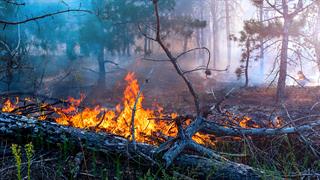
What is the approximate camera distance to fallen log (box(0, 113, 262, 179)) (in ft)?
11.6

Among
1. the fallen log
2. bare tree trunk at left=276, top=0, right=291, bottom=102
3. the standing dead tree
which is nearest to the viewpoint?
the fallen log

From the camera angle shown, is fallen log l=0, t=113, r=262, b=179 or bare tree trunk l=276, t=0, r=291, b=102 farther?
bare tree trunk l=276, t=0, r=291, b=102

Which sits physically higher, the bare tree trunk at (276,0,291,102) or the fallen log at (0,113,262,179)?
the bare tree trunk at (276,0,291,102)

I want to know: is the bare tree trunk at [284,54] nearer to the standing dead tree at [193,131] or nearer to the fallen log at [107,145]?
the standing dead tree at [193,131]

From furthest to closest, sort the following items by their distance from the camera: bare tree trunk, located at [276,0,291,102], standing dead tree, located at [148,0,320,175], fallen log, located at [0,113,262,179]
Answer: bare tree trunk, located at [276,0,291,102] < standing dead tree, located at [148,0,320,175] < fallen log, located at [0,113,262,179]

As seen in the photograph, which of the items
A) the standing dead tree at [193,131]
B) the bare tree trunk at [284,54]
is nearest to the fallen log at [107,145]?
the standing dead tree at [193,131]

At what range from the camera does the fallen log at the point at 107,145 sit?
11.6 ft

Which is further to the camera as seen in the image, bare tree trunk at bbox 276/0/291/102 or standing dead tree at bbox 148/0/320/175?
bare tree trunk at bbox 276/0/291/102

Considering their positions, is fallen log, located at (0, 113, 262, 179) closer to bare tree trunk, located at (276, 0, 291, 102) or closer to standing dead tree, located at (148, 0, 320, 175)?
standing dead tree, located at (148, 0, 320, 175)

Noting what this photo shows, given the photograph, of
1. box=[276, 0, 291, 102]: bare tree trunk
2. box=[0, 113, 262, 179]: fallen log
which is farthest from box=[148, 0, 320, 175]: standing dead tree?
box=[276, 0, 291, 102]: bare tree trunk

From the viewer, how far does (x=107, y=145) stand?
12.2 ft

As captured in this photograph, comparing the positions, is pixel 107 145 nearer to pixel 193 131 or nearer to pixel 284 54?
pixel 193 131

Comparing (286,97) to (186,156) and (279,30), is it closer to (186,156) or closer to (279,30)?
(279,30)

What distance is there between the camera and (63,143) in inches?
149
